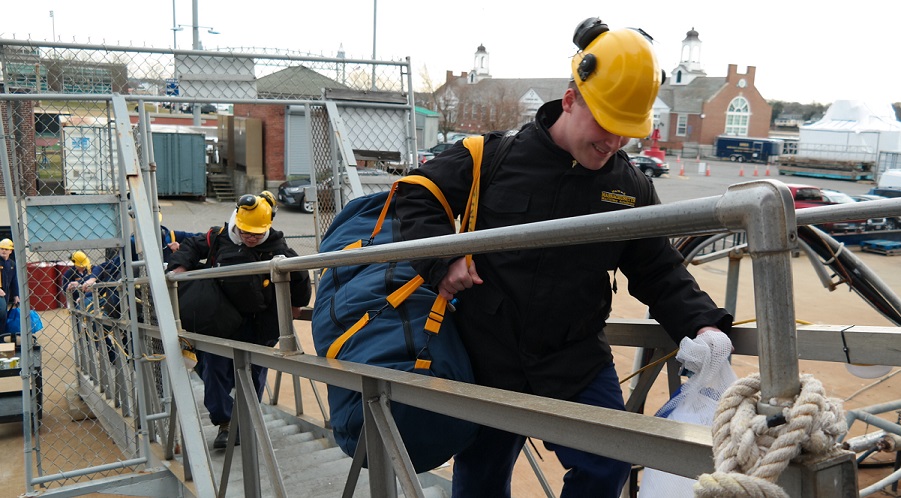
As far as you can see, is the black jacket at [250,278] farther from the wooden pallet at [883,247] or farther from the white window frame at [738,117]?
the white window frame at [738,117]

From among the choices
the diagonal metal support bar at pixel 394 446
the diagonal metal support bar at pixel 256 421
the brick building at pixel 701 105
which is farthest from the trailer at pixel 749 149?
the diagonal metal support bar at pixel 394 446

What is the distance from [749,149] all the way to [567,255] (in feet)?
183

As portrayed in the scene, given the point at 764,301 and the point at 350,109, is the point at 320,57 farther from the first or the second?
the point at 764,301

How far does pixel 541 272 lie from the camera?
89.4 inches

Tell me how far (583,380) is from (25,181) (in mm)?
4309

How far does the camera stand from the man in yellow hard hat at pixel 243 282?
18.0ft

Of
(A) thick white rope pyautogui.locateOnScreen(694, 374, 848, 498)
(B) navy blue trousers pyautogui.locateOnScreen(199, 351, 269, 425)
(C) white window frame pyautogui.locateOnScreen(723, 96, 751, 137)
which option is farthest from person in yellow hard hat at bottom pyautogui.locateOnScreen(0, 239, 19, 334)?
(C) white window frame pyautogui.locateOnScreen(723, 96, 751, 137)

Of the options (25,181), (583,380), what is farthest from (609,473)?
(25,181)

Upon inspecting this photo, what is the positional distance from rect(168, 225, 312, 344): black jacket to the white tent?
43.6 m

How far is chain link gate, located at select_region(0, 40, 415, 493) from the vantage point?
509cm

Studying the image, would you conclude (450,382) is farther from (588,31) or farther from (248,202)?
(248,202)

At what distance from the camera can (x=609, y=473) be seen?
2.32 meters

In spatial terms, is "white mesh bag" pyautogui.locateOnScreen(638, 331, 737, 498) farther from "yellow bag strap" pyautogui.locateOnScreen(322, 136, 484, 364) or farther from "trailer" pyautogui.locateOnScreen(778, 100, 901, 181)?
"trailer" pyautogui.locateOnScreen(778, 100, 901, 181)

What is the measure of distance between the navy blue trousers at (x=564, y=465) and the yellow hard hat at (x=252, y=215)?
323 cm
